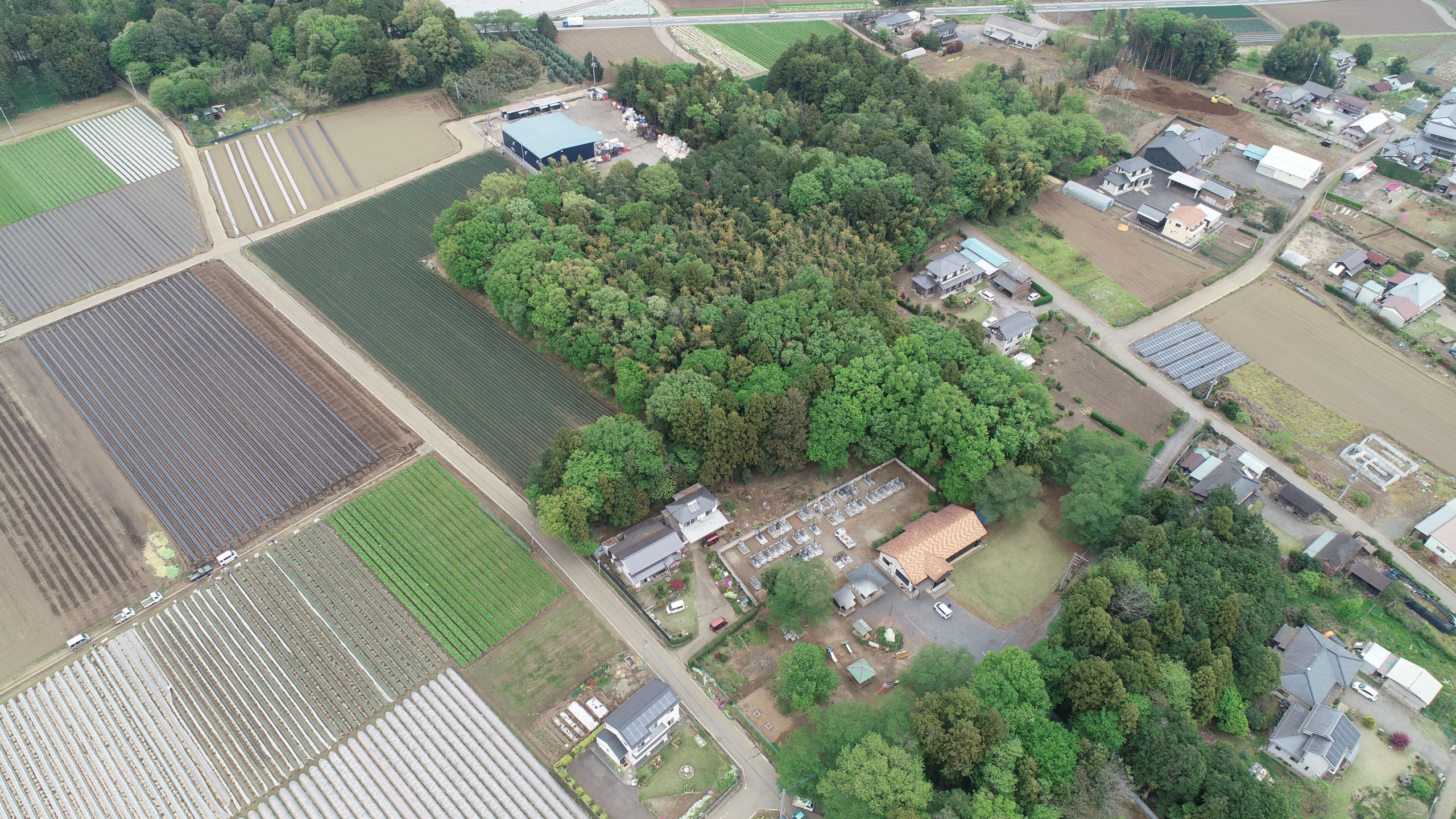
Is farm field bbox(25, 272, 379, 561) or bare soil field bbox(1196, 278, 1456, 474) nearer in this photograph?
farm field bbox(25, 272, 379, 561)

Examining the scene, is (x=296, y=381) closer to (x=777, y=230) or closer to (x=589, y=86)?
(x=777, y=230)

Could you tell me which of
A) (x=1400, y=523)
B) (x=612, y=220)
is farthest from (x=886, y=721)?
(x=612, y=220)

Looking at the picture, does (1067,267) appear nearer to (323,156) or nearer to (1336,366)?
(1336,366)

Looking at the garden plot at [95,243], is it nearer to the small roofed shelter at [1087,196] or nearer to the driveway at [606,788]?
the driveway at [606,788]

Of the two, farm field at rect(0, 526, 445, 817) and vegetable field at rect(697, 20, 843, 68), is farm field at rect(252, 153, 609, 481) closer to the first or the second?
farm field at rect(0, 526, 445, 817)

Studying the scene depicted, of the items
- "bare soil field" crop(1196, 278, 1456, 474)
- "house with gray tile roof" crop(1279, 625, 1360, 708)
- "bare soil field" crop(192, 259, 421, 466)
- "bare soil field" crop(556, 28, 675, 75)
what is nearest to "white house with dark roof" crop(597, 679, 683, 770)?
"bare soil field" crop(192, 259, 421, 466)

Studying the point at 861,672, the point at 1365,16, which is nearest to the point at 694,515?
the point at 861,672
